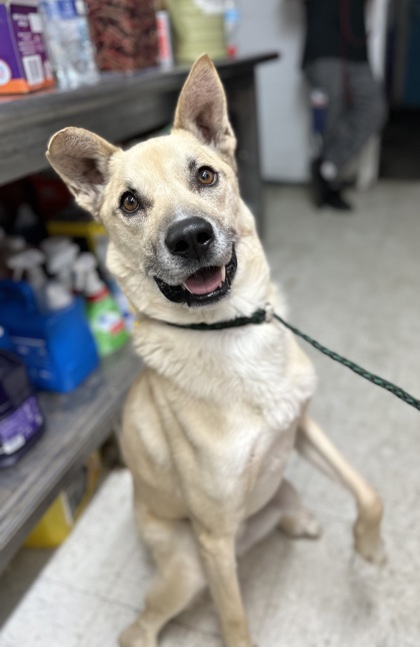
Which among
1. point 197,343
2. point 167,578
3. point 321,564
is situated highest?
point 197,343

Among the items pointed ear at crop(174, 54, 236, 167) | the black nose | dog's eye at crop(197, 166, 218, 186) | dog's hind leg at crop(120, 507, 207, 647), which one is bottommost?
dog's hind leg at crop(120, 507, 207, 647)

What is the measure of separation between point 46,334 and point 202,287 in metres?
0.72

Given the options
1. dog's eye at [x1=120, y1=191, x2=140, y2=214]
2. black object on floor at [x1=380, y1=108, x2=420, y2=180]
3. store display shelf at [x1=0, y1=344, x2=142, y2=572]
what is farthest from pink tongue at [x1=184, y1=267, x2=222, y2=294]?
black object on floor at [x1=380, y1=108, x2=420, y2=180]

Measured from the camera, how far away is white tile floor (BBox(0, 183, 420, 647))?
1.01 m

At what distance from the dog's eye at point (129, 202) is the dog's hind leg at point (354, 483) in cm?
55

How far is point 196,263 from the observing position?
0.70 m

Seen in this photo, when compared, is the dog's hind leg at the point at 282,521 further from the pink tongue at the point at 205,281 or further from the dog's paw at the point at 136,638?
the pink tongue at the point at 205,281

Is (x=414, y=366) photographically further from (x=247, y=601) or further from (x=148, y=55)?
(x=148, y=55)

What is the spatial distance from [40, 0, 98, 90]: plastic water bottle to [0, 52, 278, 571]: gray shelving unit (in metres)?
0.08

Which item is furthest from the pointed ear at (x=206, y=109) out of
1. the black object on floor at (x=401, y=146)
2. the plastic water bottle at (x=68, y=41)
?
the black object on floor at (x=401, y=146)

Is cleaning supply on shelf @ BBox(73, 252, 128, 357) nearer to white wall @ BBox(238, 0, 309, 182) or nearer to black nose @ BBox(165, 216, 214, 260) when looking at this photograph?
black nose @ BBox(165, 216, 214, 260)

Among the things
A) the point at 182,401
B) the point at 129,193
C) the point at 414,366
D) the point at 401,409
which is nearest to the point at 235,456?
the point at 182,401

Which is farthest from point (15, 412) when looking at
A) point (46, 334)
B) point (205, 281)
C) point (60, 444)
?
point (205, 281)

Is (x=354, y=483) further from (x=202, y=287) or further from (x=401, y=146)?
(x=401, y=146)
